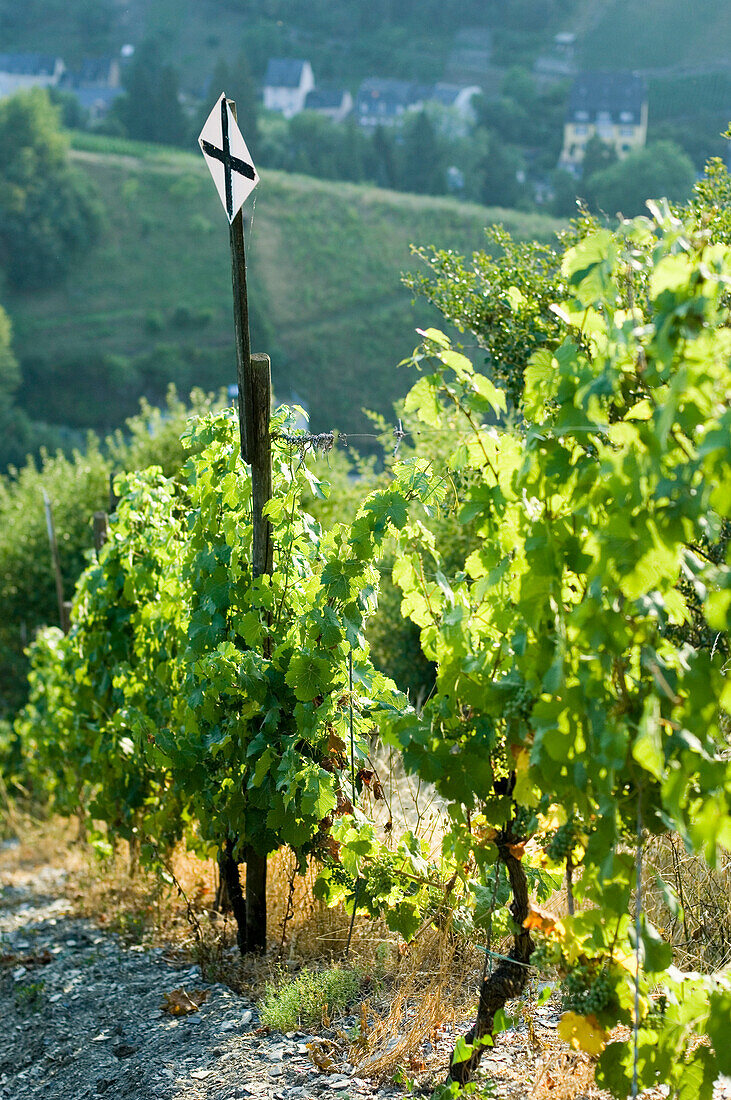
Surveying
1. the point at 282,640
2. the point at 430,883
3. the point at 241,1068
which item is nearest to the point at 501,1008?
the point at 430,883

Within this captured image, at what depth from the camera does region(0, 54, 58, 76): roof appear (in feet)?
205

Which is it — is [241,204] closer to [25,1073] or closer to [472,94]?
[25,1073]

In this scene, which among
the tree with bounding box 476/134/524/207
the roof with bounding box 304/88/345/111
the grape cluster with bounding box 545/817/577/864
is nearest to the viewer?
the grape cluster with bounding box 545/817/577/864

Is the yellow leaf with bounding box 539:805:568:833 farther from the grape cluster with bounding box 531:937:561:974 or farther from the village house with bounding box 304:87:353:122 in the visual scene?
the village house with bounding box 304:87:353:122

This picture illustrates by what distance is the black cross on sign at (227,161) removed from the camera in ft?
9.97

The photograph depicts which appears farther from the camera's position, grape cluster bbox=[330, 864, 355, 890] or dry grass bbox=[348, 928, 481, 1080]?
grape cluster bbox=[330, 864, 355, 890]

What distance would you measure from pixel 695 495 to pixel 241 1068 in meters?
2.01

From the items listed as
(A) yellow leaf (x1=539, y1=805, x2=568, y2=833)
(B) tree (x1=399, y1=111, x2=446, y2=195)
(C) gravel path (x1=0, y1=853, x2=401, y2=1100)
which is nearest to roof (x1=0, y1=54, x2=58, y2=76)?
(B) tree (x1=399, y1=111, x2=446, y2=195)

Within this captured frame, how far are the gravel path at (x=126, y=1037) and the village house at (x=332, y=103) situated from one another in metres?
57.9

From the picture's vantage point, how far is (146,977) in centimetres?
349

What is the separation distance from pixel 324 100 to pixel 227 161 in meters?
58.8

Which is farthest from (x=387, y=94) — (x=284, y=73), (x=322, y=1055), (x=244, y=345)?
(x=322, y=1055)

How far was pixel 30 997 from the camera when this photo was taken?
11.9ft

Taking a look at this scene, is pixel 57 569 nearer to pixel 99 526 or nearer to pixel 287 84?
pixel 99 526
